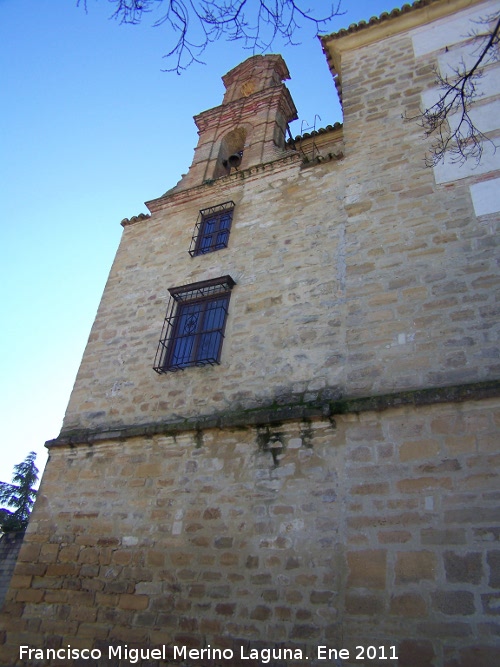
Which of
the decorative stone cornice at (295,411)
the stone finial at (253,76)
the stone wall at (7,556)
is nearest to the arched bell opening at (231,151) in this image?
the stone finial at (253,76)

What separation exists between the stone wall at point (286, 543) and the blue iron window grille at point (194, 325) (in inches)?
43.8

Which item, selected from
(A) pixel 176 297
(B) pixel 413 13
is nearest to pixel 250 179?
(A) pixel 176 297

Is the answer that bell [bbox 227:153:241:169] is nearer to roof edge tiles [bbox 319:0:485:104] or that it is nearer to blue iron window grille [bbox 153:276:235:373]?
roof edge tiles [bbox 319:0:485:104]

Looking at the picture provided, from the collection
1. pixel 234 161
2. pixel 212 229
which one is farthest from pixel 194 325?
pixel 234 161

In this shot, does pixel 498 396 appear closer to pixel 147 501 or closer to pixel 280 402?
pixel 280 402

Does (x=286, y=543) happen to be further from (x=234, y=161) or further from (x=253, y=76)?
(x=253, y=76)

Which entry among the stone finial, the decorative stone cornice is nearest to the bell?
the stone finial

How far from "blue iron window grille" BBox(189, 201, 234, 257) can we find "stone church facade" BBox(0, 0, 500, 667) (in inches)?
1.7

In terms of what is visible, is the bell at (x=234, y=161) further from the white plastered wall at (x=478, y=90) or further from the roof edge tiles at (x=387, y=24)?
the white plastered wall at (x=478, y=90)

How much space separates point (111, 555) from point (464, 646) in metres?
3.36

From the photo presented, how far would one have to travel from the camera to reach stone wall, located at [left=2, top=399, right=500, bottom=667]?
11.6 feet

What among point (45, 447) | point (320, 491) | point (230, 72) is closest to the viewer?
point (320, 491)

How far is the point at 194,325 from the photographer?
6434 millimetres

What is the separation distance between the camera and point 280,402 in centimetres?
509
